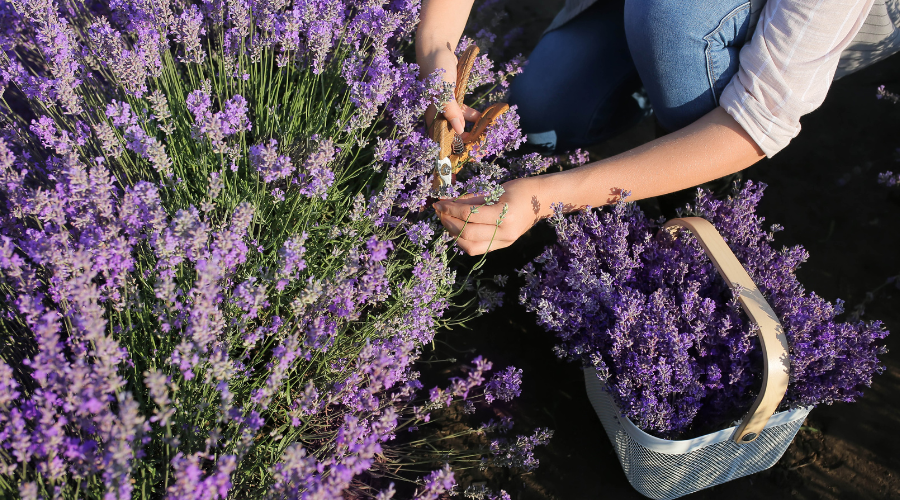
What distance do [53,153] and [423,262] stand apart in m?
1.19

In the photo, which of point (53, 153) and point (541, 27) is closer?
point (53, 153)

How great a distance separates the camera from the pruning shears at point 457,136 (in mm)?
1604

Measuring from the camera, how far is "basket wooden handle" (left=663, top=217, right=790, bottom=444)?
1446mm

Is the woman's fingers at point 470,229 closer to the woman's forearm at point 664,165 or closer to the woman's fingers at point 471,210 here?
the woman's fingers at point 471,210

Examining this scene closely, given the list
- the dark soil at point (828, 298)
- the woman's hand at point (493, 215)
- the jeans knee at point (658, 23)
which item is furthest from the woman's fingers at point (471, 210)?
the jeans knee at point (658, 23)

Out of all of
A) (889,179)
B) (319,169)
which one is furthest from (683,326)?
(889,179)

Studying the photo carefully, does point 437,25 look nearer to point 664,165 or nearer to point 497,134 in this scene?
point 497,134

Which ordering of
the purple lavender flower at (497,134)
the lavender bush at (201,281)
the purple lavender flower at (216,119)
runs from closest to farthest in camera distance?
the lavender bush at (201,281)
the purple lavender flower at (216,119)
the purple lavender flower at (497,134)

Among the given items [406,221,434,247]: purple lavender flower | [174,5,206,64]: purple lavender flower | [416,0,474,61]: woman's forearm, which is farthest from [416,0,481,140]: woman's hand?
[174,5,206,64]: purple lavender flower

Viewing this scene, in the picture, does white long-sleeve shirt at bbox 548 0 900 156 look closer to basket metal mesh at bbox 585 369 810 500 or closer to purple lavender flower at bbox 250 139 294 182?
basket metal mesh at bbox 585 369 810 500

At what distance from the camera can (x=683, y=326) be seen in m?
1.69

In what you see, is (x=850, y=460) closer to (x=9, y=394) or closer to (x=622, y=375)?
(x=622, y=375)

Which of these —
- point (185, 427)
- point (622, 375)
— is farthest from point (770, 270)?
point (185, 427)

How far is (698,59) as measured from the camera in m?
1.88
